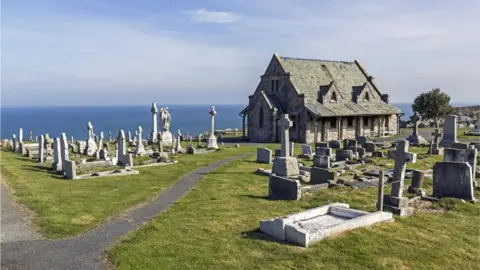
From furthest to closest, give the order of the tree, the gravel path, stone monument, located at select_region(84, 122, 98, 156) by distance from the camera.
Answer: the tree, stone monument, located at select_region(84, 122, 98, 156), the gravel path

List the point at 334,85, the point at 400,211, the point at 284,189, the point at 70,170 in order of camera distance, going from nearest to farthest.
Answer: the point at 400,211
the point at 284,189
the point at 70,170
the point at 334,85

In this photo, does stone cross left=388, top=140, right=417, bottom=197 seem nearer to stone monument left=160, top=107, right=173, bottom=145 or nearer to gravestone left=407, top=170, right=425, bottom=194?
gravestone left=407, top=170, right=425, bottom=194

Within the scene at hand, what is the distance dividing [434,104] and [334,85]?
17344 mm

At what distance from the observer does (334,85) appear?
4166cm

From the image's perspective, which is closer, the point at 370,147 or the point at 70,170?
the point at 70,170

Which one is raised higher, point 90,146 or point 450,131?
point 450,131

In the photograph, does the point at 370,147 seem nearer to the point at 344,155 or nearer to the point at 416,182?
the point at 344,155

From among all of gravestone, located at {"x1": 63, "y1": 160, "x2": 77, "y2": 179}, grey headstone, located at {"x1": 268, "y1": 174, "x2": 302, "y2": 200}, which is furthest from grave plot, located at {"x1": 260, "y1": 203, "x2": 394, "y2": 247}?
gravestone, located at {"x1": 63, "y1": 160, "x2": 77, "y2": 179}

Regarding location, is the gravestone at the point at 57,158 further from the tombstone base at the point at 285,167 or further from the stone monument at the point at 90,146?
the tombstone base at the point at 285,167

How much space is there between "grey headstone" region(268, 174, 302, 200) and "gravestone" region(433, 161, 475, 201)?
4.93 m

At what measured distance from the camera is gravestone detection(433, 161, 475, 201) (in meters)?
13.6

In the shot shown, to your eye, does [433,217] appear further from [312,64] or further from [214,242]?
[312,64]

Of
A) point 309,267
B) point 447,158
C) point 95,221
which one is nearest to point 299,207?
point 309,267

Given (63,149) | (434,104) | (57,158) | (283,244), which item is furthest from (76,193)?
(434,104)
